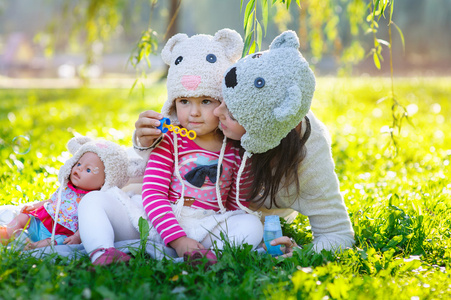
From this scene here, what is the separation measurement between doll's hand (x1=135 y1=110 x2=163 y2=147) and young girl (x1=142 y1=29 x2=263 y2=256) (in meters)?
0.10

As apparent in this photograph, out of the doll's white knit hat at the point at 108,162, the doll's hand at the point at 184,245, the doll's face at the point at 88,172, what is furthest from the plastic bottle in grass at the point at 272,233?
the doll's face at the point at 88,172

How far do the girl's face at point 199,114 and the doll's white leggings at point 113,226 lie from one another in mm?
465

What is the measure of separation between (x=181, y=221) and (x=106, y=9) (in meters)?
6.09

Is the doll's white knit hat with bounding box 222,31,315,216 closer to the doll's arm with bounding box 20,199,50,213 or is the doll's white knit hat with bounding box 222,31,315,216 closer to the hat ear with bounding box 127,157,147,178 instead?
the hat ear with bounding box 127,157,147,178

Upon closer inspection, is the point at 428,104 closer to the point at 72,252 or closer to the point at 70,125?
the point at 70,125

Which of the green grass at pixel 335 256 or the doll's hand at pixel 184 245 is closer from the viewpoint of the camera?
the green grass at pixel 335 256

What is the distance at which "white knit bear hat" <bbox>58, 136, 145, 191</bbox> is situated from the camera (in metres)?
2.61

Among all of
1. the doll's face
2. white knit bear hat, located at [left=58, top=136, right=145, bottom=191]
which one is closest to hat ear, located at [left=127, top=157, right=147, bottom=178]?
white knit bear hat, located at [left=58, top=136, right=145, bottom=191]

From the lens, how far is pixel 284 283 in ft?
6.40

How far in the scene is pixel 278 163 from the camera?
2.51 metres

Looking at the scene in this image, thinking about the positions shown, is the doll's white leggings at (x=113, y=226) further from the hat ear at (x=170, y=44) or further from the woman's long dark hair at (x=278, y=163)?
the hat ear at (x=170, y=44)

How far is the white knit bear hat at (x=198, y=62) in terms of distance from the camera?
240cm

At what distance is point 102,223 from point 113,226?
142mm

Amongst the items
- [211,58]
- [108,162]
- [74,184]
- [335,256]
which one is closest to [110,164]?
[108,162]
